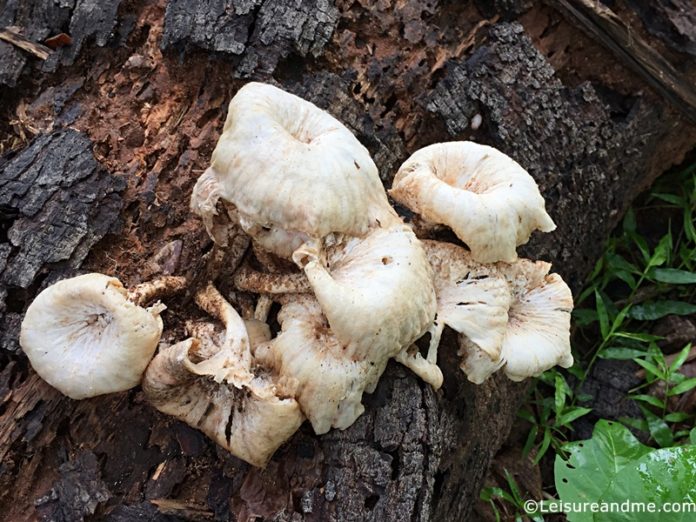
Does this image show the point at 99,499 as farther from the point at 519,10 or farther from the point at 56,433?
the point at 519,10

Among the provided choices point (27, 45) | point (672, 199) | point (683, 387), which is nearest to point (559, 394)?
point (683, 387)

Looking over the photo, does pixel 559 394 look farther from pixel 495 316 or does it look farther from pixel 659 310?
pixel 495 316

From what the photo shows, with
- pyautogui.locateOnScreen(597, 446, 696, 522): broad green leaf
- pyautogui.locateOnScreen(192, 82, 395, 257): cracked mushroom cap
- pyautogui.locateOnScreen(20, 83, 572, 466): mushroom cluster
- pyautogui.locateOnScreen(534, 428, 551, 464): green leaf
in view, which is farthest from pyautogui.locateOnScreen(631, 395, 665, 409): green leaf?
pyautogui.locateOnScreen(192, 82, 395, 257): cracked mushroom cap

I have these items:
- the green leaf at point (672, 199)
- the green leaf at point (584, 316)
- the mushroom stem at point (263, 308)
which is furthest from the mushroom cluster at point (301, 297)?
the green leaf at point (672, 199)

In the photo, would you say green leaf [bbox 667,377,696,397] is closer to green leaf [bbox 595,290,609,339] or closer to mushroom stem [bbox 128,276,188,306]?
green leaf [bbox 595,290,609,339]

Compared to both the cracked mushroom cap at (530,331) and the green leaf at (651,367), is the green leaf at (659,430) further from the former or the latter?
the cracked mushroom cap at (530,331)
